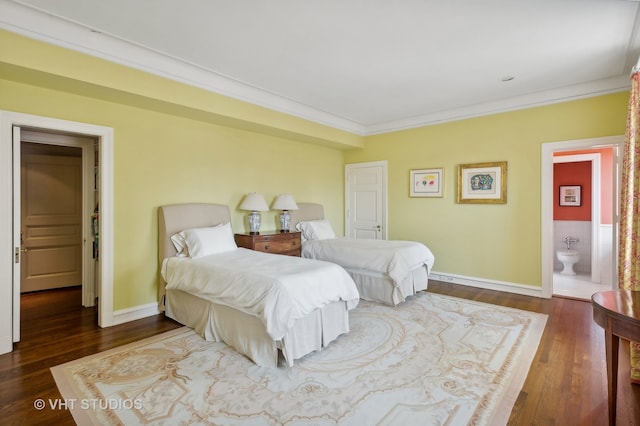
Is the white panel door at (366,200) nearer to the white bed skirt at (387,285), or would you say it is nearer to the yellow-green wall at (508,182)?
the yellow-green wall at (508,182)

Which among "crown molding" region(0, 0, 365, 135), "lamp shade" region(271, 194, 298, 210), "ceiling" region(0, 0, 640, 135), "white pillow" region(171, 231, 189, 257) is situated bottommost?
"white pillow" region(171, 231, 189, 257)

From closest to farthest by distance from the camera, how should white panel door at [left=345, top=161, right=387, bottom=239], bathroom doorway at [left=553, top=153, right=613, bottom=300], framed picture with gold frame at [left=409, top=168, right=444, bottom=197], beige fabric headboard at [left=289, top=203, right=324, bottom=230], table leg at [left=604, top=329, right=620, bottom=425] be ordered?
table leg at [left=604, top=329, right=620, bottom=425] < bathroom doorway at [left=553, top=153, right=613, bottom=300] < framed picture with gold frame at [left=409, top=168, right=444, bottom=197] < beige fabric headboard at [left=289, top=203, right=324, bottom=230] < white panel door at [left=345, top=161, right=387, bottom=239]

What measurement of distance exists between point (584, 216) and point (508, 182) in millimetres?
2435

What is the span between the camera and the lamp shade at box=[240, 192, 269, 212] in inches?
176

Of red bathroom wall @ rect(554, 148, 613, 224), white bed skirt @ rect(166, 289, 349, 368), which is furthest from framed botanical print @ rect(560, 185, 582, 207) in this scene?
white bed skirt @ rect(166, 289, 349, 368)

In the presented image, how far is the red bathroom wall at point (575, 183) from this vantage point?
571 cm

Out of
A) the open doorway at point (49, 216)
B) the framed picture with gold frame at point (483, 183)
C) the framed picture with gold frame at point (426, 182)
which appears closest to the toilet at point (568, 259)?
the framed picture with gold frame at point (483, 183)

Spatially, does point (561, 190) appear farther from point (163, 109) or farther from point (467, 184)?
point (163, 109)

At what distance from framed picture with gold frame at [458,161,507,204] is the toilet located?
229cm

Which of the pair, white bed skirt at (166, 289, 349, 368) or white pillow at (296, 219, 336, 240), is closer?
white bed skirt at (166, 289, 349, 368)

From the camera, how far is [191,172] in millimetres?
4133

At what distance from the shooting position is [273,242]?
14.7 feet

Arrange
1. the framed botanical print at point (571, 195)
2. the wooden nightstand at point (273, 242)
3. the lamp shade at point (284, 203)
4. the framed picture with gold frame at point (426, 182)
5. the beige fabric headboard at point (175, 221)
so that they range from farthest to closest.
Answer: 1. the framed botanical print at point (571, 195)
2. the framed picture with gold frame at point (426, 182)
3. the lamp shade at point (284, 203)
4. the wooden nightstand at point (273, 242)
5. the beige fabric headboard at point (175, 221)

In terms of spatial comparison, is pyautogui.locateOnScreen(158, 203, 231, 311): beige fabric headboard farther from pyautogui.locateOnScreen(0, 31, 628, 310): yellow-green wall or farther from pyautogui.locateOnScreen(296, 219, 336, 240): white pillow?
pyautogui.locateOnScreen(296, 219, 336, 240): white pillow
